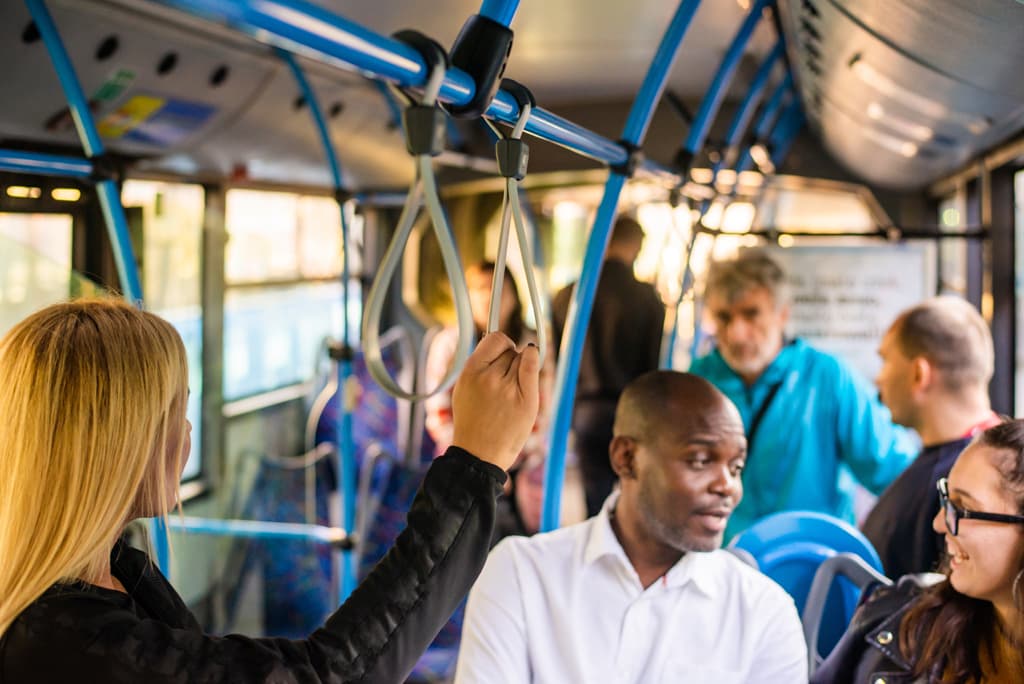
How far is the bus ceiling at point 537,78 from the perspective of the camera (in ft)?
7.38

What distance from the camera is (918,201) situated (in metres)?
5.39

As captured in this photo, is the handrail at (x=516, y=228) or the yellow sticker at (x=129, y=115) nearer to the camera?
the handrail at (x=516, y=228)

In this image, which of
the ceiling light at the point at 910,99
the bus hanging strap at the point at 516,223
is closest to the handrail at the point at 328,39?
the bus hanging strap at the point at 516,223

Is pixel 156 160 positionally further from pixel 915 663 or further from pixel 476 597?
pixel 915 663

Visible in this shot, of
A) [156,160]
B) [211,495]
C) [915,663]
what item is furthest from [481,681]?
[211,495]

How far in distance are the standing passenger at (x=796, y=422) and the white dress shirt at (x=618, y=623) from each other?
1182 millimetres

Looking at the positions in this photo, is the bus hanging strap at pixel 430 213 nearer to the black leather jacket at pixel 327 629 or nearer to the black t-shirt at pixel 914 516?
the black leather jacket at pixel 327 629

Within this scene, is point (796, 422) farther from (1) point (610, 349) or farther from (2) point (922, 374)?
(1) point (610, 349)

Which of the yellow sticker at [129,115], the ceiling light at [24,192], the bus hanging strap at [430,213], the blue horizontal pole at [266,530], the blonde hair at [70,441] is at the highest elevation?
the yellow sticker at [129,115]

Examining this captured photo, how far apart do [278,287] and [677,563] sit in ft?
11.3

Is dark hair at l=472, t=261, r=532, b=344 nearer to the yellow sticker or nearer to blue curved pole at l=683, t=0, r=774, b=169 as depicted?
the yellow sticker

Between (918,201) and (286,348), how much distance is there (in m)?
3.19

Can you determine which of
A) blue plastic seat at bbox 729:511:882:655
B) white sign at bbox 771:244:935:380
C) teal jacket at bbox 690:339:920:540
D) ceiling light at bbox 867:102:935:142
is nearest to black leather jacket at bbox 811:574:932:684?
blue plastic seat at bbox 729:511:882:655

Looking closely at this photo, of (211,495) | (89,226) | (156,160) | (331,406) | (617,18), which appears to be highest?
(617,18)
